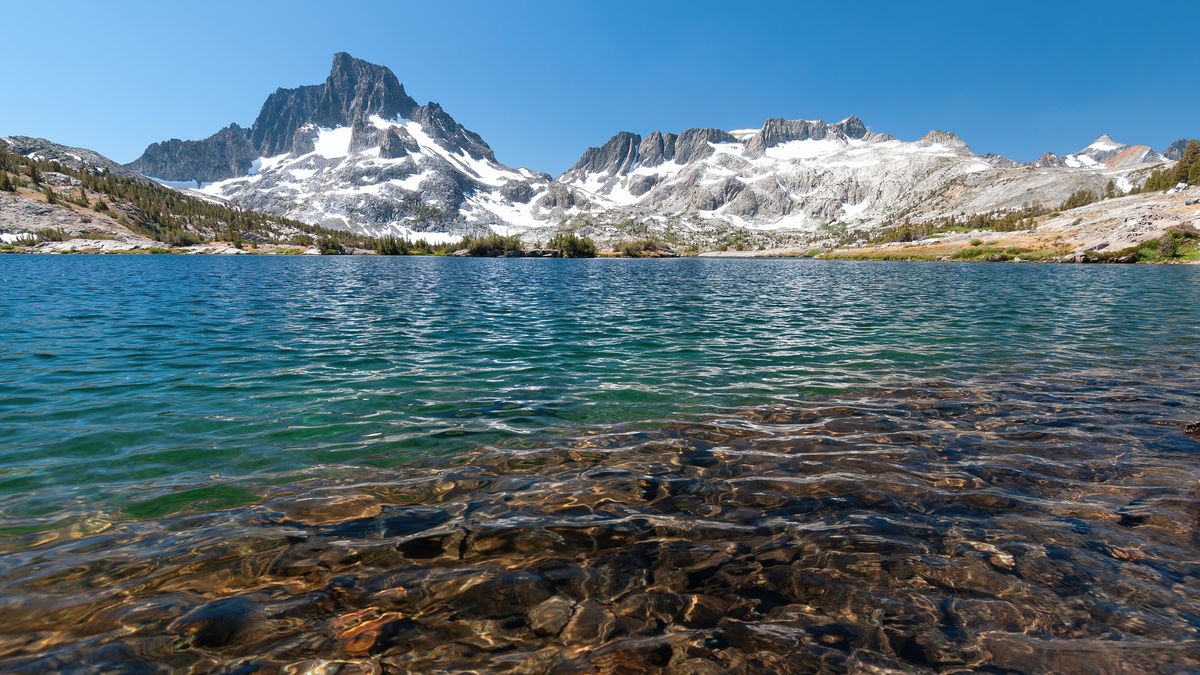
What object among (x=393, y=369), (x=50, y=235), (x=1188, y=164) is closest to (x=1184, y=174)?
(x=1188, y=164)

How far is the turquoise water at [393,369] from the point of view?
11.0 meters

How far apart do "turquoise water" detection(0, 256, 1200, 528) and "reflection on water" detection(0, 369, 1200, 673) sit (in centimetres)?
209

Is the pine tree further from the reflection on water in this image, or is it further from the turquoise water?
the reflection on water

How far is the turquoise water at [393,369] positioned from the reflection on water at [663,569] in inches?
82.5

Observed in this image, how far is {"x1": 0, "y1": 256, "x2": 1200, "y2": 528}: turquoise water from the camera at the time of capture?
11.0 m

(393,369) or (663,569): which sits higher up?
(393,369)

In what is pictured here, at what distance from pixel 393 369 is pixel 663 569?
15.9 metres

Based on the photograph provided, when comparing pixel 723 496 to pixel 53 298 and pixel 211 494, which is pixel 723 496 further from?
pixel 53 298

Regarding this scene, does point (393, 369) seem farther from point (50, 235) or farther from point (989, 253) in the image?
point (50, 235)

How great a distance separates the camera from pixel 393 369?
65.5 ft

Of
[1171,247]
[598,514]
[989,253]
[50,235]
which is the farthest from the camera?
[50,235]

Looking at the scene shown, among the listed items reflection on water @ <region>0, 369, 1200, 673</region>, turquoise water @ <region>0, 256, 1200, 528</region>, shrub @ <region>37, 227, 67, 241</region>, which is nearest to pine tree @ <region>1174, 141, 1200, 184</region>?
turquoise water @ <region>0, 256, 1200, 528</region>

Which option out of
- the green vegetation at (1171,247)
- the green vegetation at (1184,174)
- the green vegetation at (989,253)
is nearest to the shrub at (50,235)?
the green vegetation at (989,253)

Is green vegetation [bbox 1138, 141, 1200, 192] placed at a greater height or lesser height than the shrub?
greater
